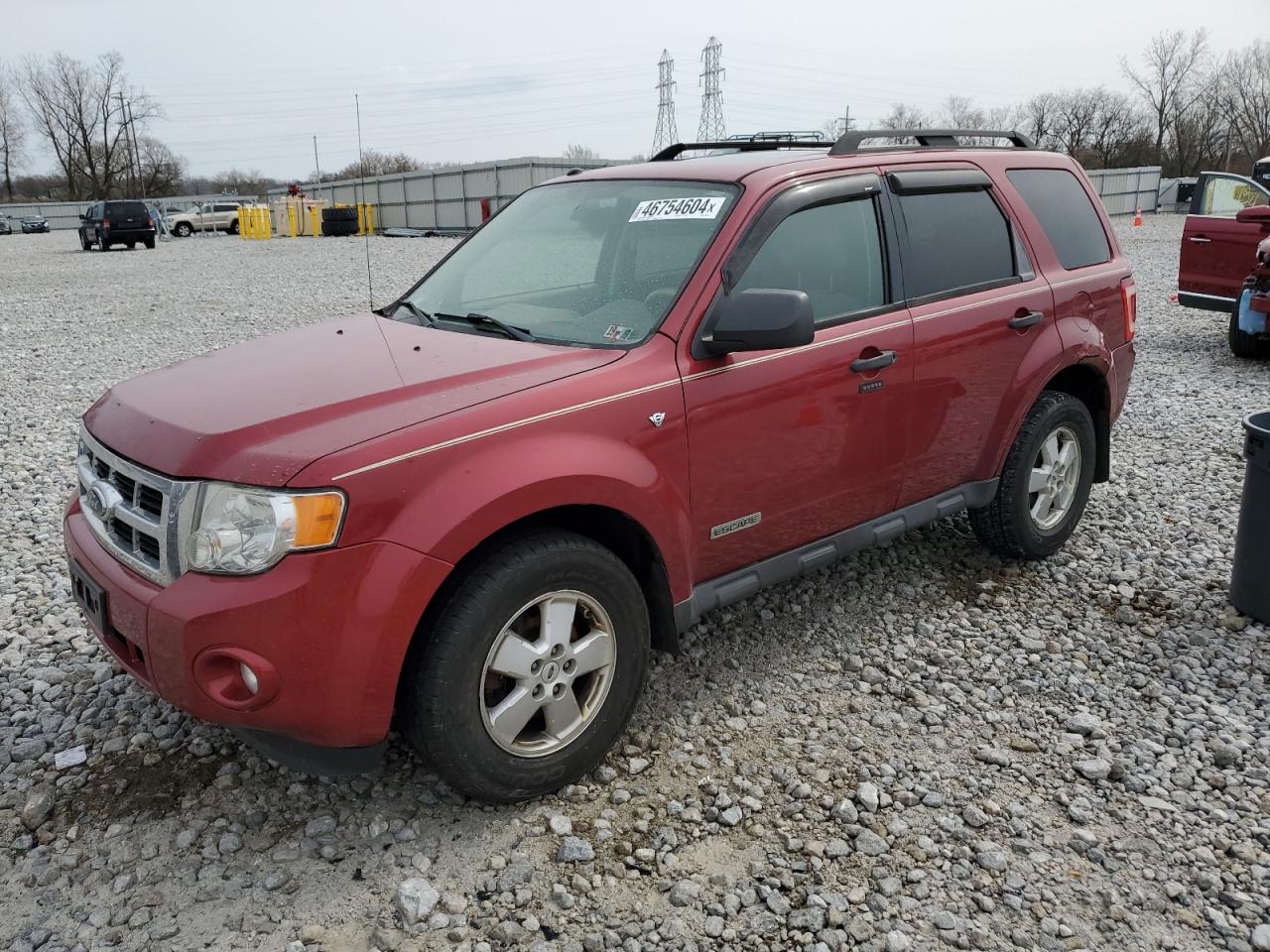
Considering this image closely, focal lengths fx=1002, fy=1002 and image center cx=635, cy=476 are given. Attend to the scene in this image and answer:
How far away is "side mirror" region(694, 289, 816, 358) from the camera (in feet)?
10.2

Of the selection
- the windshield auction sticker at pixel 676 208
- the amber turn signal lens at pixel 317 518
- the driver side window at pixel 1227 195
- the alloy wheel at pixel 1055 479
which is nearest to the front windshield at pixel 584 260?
the windshield auction sticker at pixel 676 208

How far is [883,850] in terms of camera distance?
2.91m

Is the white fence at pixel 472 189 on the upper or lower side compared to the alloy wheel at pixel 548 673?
upper

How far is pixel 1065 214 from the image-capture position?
4.87 m

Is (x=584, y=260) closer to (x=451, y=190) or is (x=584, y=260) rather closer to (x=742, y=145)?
(x=742, y=145)

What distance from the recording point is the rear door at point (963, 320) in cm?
405

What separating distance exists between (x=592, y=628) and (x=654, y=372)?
828 millimetres

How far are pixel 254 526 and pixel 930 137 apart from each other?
358 centimetres

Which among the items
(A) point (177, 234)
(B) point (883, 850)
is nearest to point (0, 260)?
(A) point (177, 234)

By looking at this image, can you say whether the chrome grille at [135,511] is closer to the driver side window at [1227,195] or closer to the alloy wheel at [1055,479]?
the alloy wheel at [1055,479]

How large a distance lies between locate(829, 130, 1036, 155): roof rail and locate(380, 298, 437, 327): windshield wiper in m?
1.71

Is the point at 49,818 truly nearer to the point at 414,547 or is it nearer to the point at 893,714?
the point at 414,547

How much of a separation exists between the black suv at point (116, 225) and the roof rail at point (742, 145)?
35784 millimetres

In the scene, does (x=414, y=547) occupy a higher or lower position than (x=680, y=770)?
higher
